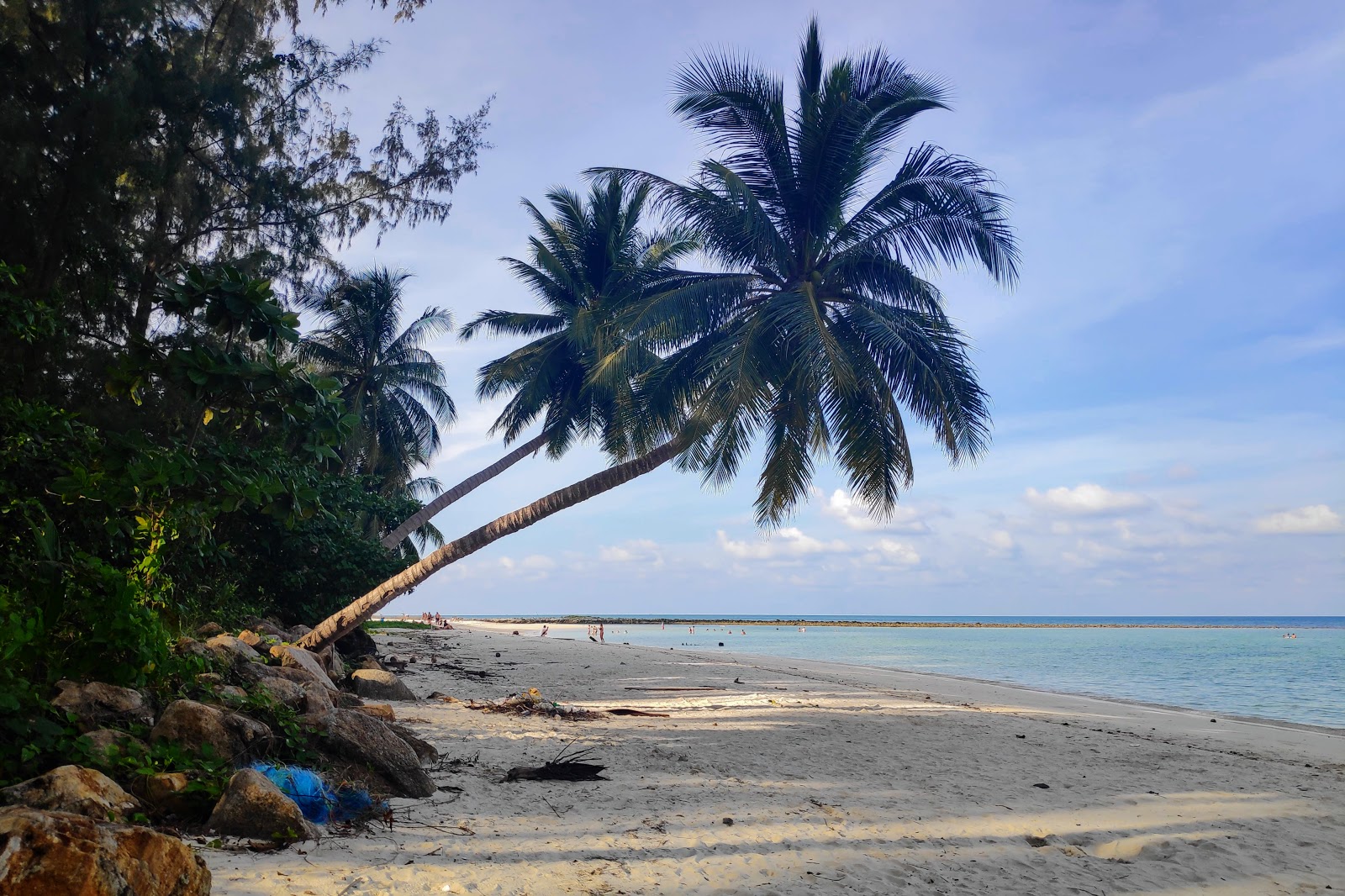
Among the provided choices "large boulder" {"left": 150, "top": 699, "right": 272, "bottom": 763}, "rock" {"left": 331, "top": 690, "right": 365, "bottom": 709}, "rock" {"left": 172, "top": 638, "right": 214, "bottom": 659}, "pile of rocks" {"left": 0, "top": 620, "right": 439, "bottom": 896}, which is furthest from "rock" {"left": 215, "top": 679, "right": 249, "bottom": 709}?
"rock" {"left": 331, "top": 690, "right": 365, "bottom": 709}

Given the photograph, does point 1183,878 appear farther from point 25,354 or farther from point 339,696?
point 25,354

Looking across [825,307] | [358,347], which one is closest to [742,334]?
[825,307]

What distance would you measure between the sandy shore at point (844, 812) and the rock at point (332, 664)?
1226 millimetres

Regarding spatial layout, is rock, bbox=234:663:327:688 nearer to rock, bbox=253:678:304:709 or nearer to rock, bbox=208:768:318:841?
rock, bbox=253:678:304:709

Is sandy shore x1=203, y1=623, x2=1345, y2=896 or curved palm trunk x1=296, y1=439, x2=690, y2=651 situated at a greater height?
curved palm trunk x1=296, y1=439, x2=690, y2=651

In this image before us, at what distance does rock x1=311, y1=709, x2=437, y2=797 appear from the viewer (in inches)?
209

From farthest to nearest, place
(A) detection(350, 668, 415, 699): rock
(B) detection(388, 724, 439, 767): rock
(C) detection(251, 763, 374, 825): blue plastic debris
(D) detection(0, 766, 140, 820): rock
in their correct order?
(A) detection(350, 668, 415, 699): rock
(B) detection(388, 724, 439, 767): rock
(C) detection(251, 763, 374, 825): blue plastic debris
(D) detection(0, 766, 140, 820): rock

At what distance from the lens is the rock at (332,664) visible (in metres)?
9.92

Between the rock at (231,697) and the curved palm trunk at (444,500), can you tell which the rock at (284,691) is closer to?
the rock at (231,697)

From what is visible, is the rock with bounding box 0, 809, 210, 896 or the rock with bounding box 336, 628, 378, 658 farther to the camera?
the rock with bounding box 336, 628, 378, 658

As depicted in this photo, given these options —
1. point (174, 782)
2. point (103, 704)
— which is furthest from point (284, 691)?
point (174, 782)

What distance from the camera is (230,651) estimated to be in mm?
6766

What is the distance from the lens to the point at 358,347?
2398 centimetres

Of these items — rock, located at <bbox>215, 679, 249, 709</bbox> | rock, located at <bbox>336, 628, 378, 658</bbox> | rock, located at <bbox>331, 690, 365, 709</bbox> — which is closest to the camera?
rock, located at <bbox>215, 679, 249, 709</bbox>
